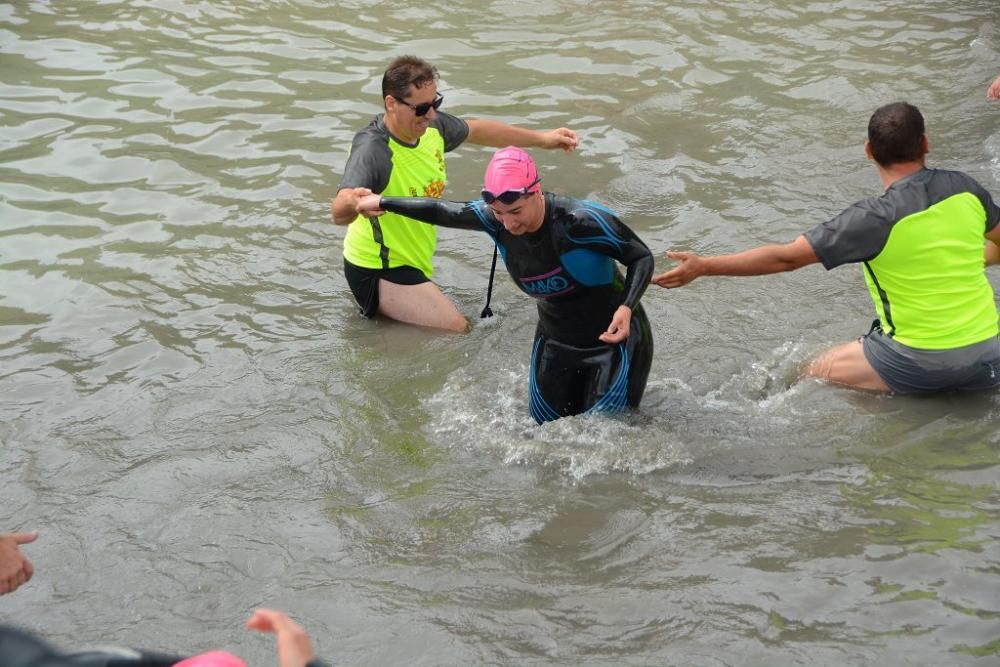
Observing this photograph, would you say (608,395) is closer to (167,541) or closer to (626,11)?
(167,541)

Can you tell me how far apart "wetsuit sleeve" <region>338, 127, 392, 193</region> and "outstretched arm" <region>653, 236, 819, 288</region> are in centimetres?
222

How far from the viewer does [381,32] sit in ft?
39.9

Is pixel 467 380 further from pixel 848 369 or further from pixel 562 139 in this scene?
pixel 848 369

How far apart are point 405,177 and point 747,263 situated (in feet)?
8.40

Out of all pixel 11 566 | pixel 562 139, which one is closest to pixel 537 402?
pixel 562 139

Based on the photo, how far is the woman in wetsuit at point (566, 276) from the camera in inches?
211

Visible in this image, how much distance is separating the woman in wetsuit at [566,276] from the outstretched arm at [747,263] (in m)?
0.16

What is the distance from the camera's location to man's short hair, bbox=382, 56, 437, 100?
22.2 ft

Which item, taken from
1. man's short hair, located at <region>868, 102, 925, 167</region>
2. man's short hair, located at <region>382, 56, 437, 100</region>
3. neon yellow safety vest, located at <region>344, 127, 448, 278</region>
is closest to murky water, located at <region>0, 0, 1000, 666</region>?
neon yellow safety vest, located at <region>344, 127, 448, 278</region>

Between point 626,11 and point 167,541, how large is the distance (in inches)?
359

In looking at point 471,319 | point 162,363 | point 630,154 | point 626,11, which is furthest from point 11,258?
point 626,11

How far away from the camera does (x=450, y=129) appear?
24.8ft

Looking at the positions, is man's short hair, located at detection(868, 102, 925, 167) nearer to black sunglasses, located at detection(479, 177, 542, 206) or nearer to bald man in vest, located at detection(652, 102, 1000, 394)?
bald man in vest, located at detection(652, 102, 1000, 394)

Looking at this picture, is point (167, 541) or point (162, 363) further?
point (162, 363)
